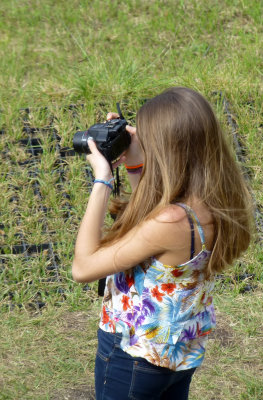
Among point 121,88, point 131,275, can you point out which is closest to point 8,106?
point 121,88

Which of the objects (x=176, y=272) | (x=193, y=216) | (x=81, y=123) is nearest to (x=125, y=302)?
(x=176, y=272)

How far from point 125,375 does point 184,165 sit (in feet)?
2.15

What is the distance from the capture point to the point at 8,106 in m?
4.64

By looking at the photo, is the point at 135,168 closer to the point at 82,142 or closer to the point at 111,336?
the point at 82,142

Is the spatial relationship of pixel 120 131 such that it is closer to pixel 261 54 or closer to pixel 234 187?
pixel 234 187

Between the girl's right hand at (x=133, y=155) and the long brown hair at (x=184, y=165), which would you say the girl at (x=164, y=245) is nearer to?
the long brown hair at (x=184, y=165)

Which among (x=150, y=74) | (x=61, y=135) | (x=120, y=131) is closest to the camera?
(x=120, y=131)

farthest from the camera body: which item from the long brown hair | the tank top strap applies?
the tank top strap

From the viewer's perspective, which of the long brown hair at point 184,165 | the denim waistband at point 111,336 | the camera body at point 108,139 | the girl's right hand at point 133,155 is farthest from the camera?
the girl's right hand at point 133,155

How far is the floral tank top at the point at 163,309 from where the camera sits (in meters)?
1.77

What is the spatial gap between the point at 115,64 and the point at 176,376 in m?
3.83

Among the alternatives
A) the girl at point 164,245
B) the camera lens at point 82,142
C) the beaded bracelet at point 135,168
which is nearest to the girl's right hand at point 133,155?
the beaded bracelet at point 135,168

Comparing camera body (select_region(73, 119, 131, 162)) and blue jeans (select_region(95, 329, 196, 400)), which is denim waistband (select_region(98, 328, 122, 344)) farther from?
camera body (select_region(73, 119, 131, 162))

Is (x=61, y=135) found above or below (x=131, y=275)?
below
